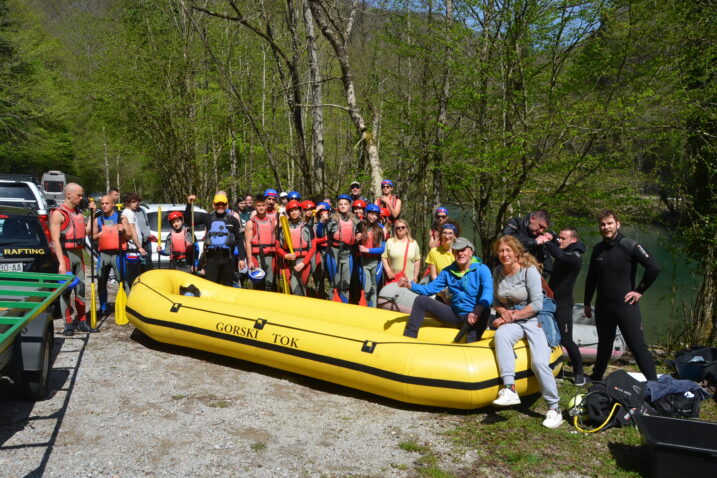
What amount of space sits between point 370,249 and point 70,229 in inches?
134

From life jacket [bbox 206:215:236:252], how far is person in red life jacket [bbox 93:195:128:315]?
1.04 metres

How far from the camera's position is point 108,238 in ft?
21.2

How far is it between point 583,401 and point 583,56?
577 centimetres

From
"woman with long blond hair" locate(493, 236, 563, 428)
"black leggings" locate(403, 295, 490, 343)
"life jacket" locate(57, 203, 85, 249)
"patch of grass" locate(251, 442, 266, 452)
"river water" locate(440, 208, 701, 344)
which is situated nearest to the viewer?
"patch of grass" locate(251, 442, 266, 452)

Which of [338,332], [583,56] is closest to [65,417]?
[338,332]

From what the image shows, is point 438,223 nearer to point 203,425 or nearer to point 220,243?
point 220,243

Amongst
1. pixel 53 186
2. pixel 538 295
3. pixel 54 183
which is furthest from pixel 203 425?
pixel 54 183

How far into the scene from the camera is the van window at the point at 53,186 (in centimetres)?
2461

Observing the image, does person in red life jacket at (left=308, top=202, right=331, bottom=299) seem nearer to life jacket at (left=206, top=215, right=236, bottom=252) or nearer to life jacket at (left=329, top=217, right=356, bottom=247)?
life jacket at (left=329, top=217, right=356, bottom=247)

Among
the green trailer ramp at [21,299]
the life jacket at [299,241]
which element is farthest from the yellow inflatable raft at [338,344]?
the green trailer ramp at [21,299]

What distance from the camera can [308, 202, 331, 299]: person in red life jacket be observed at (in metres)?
6.87

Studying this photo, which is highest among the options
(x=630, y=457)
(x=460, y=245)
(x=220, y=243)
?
(x=460, y=245)

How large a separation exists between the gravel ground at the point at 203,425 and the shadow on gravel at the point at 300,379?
0.9 inches

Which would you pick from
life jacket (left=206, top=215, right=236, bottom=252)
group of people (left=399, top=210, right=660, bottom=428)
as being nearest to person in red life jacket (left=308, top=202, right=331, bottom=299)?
life jacket (left=206, top=215, right=236, bottom=252)
